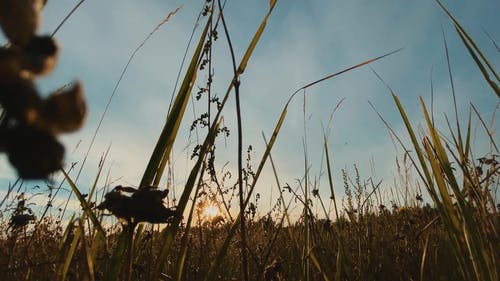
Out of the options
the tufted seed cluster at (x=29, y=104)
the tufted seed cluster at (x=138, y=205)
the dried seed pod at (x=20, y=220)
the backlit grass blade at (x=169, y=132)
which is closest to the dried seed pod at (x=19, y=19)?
the tufted seed cluster at (x=29, y=104)

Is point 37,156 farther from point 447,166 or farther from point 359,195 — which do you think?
point 359,195

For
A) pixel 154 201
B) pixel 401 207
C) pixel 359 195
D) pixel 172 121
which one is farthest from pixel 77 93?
pixel 401 207

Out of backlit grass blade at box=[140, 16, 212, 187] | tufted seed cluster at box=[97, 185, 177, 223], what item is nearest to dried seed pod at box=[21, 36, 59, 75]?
tufted seed cluster at box=[97, 185, 177, 223]

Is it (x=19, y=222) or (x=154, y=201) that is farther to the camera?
(x=19, y=222)

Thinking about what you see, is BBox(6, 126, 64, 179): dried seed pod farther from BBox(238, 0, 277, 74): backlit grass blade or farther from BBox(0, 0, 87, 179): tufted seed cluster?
BBox(238, 0, 277, 74): backlit grass blade

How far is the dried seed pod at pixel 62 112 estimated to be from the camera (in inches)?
10.4

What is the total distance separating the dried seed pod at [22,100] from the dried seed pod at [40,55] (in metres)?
0.01

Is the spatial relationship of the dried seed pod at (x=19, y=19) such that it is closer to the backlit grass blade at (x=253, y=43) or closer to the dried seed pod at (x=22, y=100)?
the dried seed pod at (x=22, y=100)

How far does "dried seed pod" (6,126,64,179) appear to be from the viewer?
10.6 inches

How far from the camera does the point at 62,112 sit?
27 cm

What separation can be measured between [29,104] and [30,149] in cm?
3

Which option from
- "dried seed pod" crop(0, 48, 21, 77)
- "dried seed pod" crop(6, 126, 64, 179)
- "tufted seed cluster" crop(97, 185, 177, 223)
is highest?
"tufted seed cluster" crop(97, 185, 177, 223)

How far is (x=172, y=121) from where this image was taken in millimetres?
1431

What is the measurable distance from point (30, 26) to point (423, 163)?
196cm
